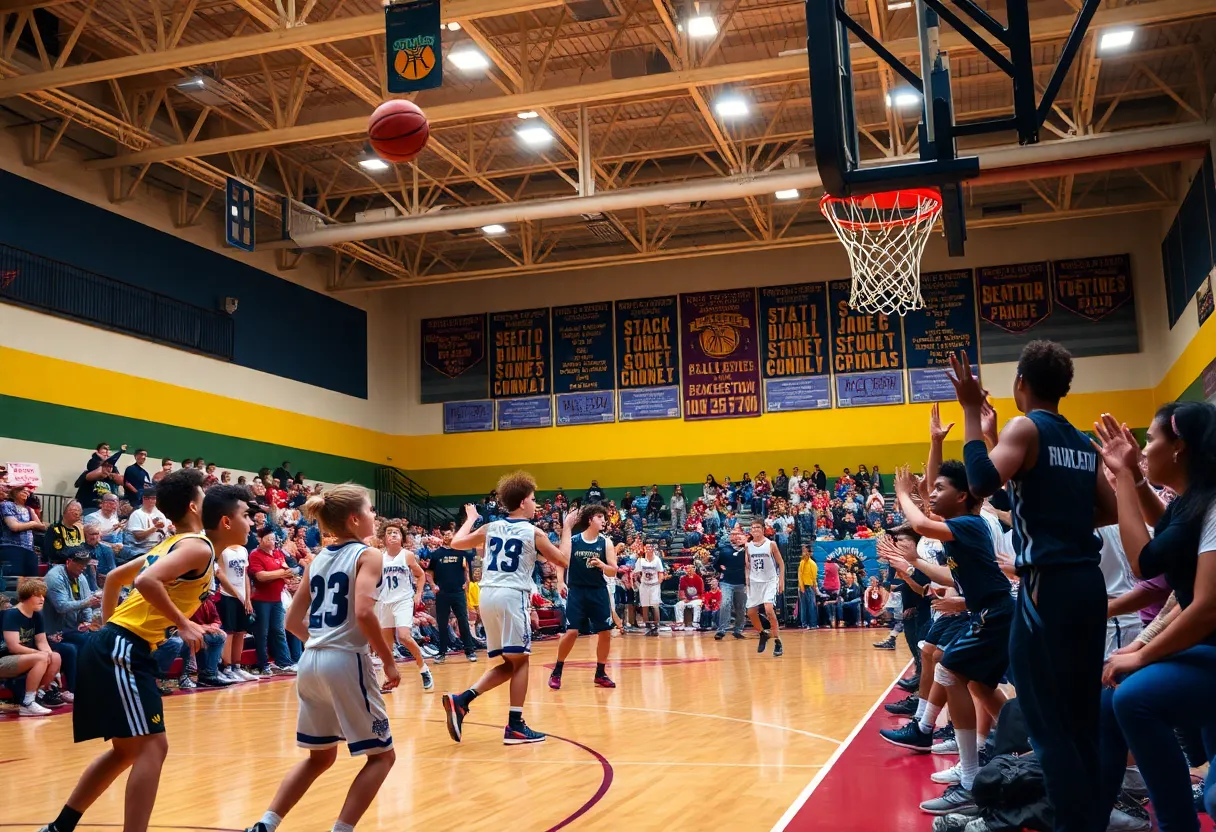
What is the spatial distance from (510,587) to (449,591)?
6.70 meters

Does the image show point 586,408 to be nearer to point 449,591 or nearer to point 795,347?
point 795,347

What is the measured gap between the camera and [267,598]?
12.9m

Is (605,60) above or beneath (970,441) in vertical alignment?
above

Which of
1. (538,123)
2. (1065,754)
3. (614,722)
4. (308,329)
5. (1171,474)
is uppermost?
(538,123)

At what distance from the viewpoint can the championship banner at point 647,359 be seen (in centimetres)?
2647

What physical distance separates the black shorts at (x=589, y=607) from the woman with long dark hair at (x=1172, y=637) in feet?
23.4

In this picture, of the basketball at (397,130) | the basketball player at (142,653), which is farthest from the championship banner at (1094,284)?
the basketball player at (142,653)

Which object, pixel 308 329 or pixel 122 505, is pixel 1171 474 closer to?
pixel 122 505

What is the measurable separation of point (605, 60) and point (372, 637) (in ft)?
52.6

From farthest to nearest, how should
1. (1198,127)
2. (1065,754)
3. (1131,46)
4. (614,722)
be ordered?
(1131,46), (1198,127), (614,722), (1065,754)

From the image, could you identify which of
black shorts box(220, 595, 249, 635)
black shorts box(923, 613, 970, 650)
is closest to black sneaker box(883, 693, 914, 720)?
black shorts box(923, 613, 970, 650)

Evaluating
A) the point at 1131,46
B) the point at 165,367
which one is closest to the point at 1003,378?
the point at 1131,46

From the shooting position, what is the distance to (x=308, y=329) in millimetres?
24812

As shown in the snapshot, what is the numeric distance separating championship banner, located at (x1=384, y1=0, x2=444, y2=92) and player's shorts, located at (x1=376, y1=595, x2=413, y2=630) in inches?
220
